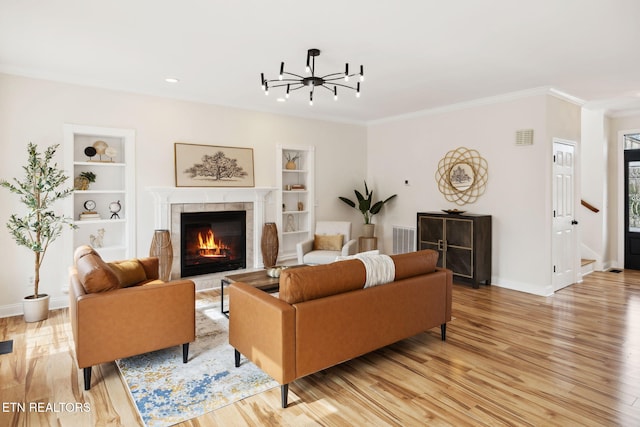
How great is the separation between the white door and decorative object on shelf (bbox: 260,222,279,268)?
12.8 feet

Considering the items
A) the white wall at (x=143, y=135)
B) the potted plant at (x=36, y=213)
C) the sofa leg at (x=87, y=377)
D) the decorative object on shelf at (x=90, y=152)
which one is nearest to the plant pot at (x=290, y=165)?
the white wall at (x=143, y=135)

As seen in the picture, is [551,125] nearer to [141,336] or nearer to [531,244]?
[531,244]

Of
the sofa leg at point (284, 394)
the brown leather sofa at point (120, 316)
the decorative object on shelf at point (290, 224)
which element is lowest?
the sofa leg at point (284, 394)

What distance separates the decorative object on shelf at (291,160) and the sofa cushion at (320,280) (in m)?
3.88

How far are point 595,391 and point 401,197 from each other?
14.9ft

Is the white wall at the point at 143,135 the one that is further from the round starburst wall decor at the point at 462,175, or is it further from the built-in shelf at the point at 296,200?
the round starburst wall decor at the point at 462,175

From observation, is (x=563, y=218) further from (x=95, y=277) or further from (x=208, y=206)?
(x=95, y=277)

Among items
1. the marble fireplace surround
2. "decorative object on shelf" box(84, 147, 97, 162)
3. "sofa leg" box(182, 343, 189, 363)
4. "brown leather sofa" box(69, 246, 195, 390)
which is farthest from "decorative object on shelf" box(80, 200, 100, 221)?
"sofa leg" box(182, 343, 189, 363)

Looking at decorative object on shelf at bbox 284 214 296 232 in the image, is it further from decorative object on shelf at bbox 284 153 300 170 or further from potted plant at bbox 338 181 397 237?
potted plant at bbox 338 181 397 237

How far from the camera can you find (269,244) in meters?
5.96

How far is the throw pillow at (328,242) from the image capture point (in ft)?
19.7

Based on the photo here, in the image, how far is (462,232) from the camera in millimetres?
5477

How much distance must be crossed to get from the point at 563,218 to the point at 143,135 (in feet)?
19.2

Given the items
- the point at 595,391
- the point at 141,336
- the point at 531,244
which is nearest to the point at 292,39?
the point at 141,336
